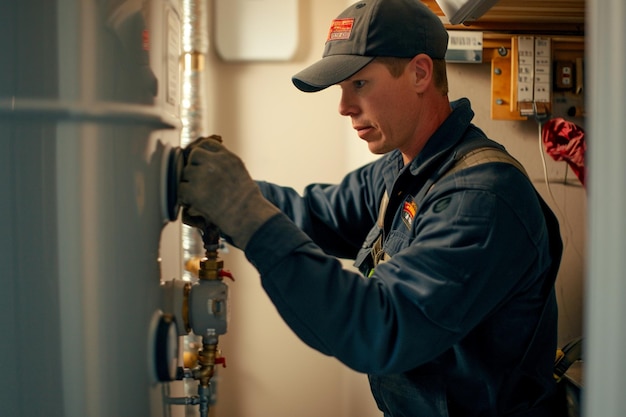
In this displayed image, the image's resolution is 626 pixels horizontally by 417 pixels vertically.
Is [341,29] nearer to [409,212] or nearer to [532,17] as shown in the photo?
[409,212]

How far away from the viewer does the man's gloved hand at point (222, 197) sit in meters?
0.82

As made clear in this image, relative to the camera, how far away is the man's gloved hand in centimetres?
82

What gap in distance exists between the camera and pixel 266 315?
2039 mm

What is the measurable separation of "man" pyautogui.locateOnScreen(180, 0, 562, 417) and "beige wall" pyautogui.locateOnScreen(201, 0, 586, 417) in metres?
0.76

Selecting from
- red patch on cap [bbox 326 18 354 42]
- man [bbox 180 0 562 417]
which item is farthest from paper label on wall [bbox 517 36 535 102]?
red patch on cap [bbox 326 18 354 42]

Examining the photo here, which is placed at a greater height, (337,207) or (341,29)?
(341,29)

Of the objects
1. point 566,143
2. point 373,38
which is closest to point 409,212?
point 373,38

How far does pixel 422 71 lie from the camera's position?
3.59 ft

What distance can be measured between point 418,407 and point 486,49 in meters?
0.90

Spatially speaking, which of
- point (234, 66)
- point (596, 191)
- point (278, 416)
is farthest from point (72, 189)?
point (278, 416)

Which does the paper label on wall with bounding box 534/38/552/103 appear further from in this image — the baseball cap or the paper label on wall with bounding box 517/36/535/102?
the baseball cap

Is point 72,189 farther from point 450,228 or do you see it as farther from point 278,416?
point 278,416

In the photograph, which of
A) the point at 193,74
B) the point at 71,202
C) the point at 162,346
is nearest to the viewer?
the point at 71,202

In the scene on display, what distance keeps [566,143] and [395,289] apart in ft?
2.73
